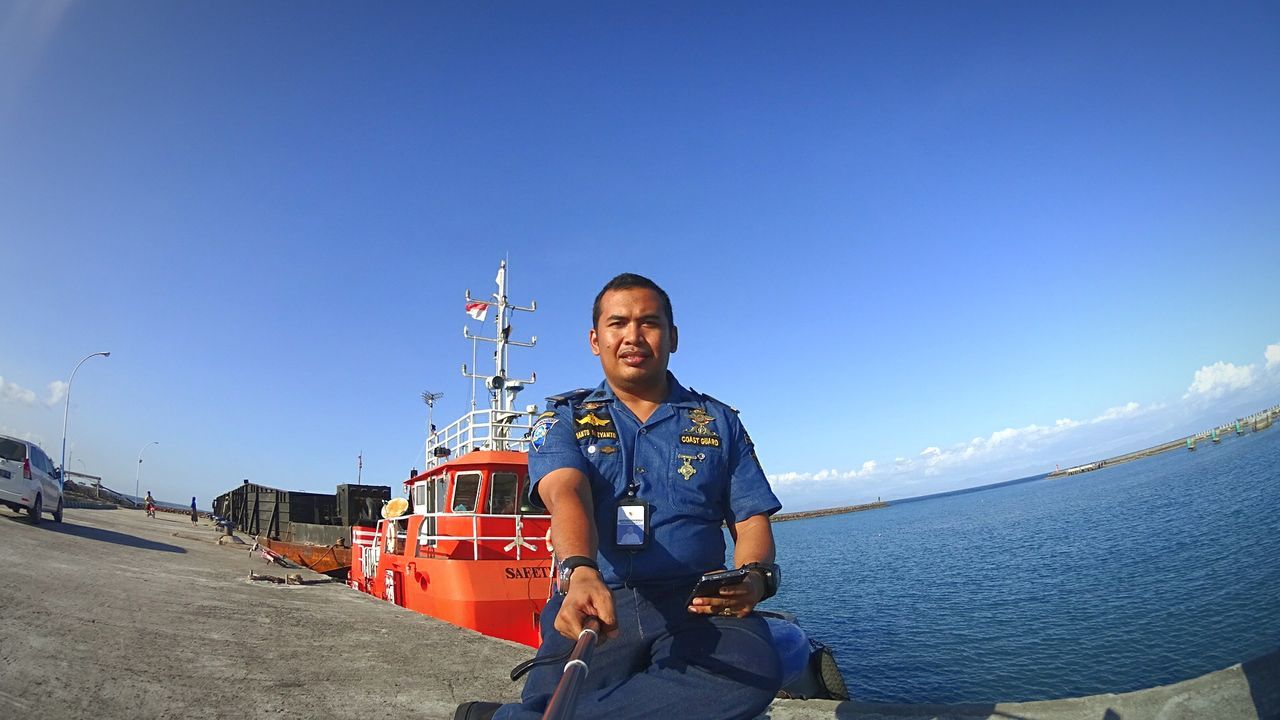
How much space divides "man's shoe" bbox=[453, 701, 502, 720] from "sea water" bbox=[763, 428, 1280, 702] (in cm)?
1126

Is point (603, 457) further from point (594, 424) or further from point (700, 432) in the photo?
point (700, 432)

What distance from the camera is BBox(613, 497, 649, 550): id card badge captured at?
1698mm

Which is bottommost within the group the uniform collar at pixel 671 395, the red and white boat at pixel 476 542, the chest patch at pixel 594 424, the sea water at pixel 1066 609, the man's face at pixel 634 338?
the sea water at pixel 1066 609

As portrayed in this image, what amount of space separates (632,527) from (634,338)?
Result: 0.59 metres

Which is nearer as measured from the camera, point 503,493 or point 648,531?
point 648,531

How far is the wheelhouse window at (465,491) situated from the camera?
35.2 ft

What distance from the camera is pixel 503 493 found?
1053 cm

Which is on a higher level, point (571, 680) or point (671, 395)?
point (671, 395)

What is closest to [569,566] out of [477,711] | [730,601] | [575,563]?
[575,563]

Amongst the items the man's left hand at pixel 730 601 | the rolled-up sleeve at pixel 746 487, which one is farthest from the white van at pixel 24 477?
the man's left hand at pixel 730 601

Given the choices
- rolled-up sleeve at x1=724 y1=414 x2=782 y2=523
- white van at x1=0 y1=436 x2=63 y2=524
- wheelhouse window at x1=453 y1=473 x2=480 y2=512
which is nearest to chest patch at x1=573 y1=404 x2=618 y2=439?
rolled-up sleeve at x1=724 y1=414 x2=782 y2=523

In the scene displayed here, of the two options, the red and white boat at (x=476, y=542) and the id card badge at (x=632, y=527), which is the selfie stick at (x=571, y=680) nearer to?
the id card badge at (x=632, y=527)

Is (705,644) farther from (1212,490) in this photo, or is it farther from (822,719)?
(1212,490)

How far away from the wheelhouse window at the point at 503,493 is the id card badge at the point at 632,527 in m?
9.11
